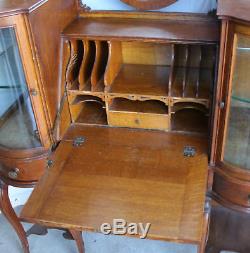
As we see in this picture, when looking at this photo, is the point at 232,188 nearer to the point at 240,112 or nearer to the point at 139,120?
the point at 240,112

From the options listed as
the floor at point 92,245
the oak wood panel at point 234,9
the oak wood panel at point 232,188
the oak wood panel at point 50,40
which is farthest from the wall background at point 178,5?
the floor at point 92,245

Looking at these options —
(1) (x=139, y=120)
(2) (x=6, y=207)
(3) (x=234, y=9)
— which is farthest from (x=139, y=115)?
(2) (x=6, y=207)

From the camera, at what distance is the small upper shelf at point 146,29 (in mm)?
1301

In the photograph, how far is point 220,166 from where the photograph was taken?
1.29m

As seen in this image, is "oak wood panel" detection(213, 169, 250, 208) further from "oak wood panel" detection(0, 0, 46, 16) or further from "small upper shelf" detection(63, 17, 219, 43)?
"oak wood panel" detection(0, 0, 46, 16)

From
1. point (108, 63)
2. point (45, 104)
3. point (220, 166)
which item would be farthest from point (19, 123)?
point (220, 166)

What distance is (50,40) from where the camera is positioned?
1314mm

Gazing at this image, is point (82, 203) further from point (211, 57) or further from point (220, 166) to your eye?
point (211, 57)

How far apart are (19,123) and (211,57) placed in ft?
2.51

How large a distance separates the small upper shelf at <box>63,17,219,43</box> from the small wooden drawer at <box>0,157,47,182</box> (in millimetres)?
483

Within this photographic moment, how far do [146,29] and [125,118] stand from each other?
343 mm

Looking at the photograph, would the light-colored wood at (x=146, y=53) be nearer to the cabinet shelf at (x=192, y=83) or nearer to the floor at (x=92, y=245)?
the cabinet shelf at (x=192, y=83)

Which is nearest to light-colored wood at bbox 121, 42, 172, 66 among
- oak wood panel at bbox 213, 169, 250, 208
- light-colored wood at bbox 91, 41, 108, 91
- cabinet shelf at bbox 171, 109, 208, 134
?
light-colored wood at bbox 91, 41, 108, 91

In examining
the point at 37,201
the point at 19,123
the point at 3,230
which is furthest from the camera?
the point at 3,230
